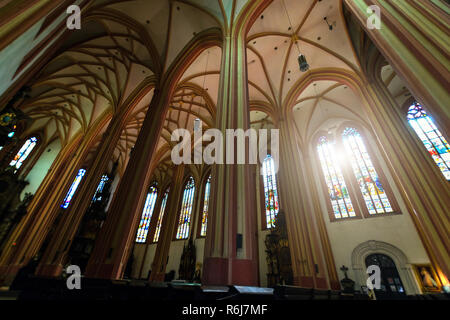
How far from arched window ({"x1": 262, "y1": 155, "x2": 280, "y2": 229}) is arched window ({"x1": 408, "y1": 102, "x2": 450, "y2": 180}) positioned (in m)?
7.51

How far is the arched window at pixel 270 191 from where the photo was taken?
1169cm

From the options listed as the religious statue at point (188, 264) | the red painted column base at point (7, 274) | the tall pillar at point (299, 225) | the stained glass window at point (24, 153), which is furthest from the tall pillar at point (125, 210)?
the stained glass window at point (24, 153)

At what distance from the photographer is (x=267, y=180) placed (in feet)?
42.3

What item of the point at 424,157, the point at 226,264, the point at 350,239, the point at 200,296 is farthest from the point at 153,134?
the point at 350,239

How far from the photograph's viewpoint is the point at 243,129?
432cm

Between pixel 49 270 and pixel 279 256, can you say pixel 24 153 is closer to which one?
pixel 49 270

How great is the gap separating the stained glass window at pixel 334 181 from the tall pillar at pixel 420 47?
28.6 feet

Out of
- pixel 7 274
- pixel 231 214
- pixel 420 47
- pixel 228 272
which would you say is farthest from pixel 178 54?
pixel 7 274

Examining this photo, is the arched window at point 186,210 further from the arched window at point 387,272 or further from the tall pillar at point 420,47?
the tall pillar at point 420,47

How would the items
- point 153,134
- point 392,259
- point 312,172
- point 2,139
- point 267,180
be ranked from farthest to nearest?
point 267,180 < point 312,172 < point 392,259 < point 2,139 < point 153,134

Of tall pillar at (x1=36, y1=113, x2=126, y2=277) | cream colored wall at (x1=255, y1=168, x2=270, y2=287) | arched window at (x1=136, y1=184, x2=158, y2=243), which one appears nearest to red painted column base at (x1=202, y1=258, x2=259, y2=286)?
tall pillar at (x1=36, y1=113, x2=126, y2=277)

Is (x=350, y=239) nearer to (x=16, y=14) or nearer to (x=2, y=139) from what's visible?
(x=16, y=14)
